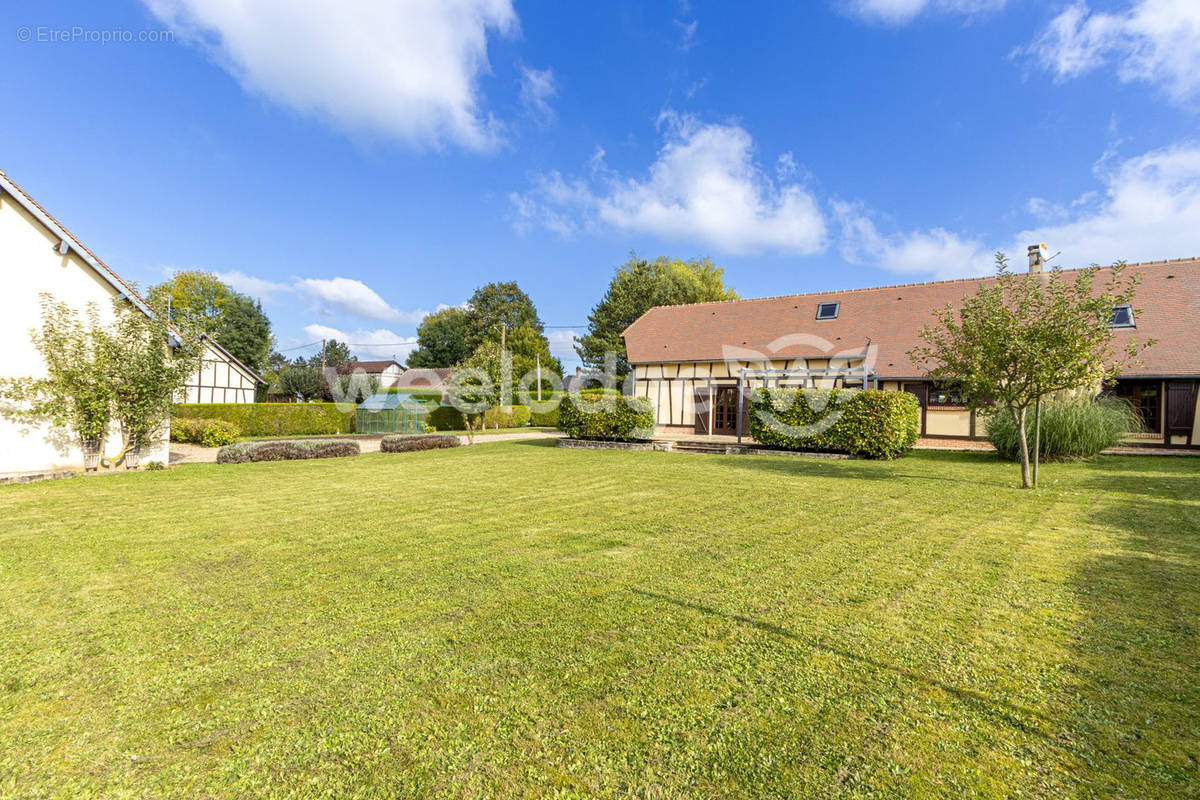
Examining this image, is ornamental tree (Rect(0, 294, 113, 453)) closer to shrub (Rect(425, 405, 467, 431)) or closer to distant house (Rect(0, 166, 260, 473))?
distant house (Rect(0, 166, 260, 473))

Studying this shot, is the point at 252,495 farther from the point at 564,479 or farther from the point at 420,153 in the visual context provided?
the point at 420,153

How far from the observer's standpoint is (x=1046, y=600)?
11.4ft

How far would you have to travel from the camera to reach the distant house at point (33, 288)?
919 centimetres

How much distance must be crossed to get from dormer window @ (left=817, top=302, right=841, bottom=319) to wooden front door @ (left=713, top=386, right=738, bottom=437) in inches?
170

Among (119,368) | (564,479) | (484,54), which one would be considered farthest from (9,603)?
(484,54)

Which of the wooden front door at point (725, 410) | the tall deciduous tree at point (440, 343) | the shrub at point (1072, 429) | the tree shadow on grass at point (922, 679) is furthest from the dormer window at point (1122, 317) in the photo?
the tall deciduous tree at point (440, 343)

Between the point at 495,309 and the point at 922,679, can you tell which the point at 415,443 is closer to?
the point at 922,679

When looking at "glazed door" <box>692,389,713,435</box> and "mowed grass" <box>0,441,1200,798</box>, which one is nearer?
"mowed grass" <box>0,441,1200,798</box>

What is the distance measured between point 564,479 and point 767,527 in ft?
14.3

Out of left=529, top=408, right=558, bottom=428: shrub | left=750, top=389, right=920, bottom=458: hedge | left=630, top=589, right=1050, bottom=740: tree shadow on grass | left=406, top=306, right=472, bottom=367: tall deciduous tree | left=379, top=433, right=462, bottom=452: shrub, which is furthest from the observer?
left=406, top=306, right=472, bottom=367: tall deciduous tree

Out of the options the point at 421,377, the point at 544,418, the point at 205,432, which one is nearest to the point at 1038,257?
the point at 544,418

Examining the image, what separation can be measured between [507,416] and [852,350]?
17258mm

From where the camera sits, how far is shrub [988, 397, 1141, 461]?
10.6m

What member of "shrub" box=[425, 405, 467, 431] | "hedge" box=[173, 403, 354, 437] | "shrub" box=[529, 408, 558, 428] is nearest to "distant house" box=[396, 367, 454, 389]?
"shrub" box=[529, 408, 558, 428]
